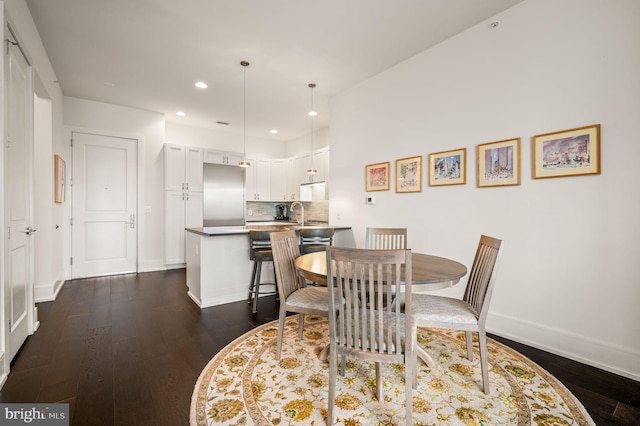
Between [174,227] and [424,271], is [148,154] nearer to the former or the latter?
[174,227]

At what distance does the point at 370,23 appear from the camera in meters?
2.69

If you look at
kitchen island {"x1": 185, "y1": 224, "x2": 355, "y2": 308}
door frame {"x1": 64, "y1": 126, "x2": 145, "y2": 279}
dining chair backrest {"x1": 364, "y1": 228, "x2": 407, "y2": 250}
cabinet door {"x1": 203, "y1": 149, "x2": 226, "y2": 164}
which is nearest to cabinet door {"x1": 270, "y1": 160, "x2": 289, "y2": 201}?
cabinet door {"x1": 203, "y1": 149, "x2": 226, "y2": 164}

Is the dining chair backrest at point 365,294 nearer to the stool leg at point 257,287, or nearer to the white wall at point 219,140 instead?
the stool leg at point 257,287

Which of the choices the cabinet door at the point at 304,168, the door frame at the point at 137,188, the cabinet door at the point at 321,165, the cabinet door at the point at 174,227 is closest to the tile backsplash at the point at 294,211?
the cabinet door at the point at 304,168

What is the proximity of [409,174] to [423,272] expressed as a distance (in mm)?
1825

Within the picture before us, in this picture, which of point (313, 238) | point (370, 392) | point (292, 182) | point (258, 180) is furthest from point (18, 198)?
point (292, 182)

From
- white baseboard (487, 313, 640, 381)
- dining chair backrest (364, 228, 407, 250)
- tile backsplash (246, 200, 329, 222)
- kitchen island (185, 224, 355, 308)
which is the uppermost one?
tile backsplash (246, 200, 329, 222)

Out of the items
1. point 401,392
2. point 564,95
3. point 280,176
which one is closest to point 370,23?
point 564,95

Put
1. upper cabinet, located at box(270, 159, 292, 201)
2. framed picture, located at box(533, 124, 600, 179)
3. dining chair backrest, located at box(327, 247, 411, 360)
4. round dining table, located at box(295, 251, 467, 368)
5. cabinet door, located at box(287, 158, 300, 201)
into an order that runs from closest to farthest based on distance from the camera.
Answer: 1. dining chair backrest, located at box(327, 247, 411, 360)
2. round dining table, located at box(295, 251, 467, 368)
3. framed picture, located at box(533, 124, 600, 179)
4. cabinet door, located at box(287, 158, 300, 201)
5. upper cabinet, located at box(270, 159, 292, 201)

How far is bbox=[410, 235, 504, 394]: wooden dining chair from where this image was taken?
171 centimetres

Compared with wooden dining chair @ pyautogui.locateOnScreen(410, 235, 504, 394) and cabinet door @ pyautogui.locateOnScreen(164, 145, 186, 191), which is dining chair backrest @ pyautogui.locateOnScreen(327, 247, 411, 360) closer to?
wooden dining chair @ pyautogui.locateOnScreen(410, 235, 504, 394)

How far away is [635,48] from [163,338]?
4.15m

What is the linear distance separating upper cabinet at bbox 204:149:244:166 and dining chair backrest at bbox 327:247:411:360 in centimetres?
485

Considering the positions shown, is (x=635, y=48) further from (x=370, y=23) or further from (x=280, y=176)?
(x=280, y=176)
